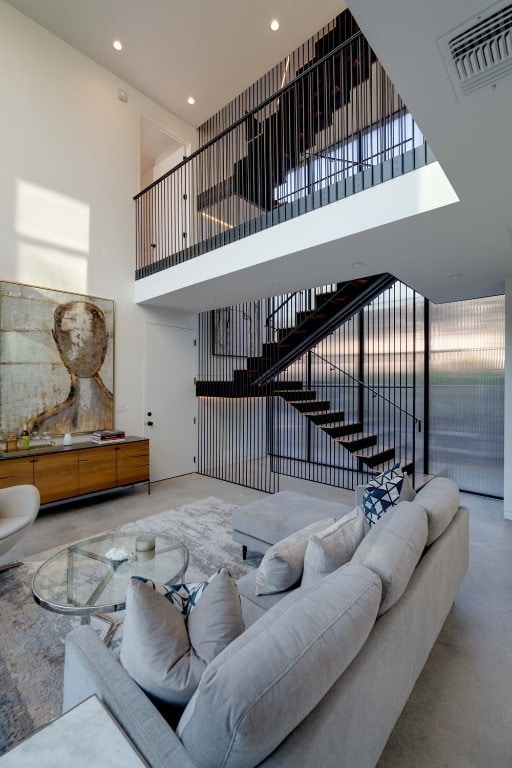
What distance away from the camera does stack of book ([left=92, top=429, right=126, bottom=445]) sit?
15.6ft

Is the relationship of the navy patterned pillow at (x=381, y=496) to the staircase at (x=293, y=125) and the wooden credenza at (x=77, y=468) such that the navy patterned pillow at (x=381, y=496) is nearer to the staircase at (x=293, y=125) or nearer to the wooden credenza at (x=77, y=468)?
the staircase at (x=293, y=125)

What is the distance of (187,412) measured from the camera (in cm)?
624

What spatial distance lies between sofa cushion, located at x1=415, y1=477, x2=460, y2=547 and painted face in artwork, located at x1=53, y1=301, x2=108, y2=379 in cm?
433

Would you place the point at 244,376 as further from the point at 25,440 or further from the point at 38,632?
the point at 38,632

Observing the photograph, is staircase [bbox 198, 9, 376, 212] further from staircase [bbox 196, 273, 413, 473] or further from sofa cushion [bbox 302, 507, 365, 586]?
sofa cushion [bbox 302, 507, 365, 586]

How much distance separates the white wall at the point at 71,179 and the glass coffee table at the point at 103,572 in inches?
118

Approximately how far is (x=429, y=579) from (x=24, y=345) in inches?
183

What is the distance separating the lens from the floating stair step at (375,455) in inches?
191

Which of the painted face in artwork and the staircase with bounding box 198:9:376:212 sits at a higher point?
the staircase with bounding box 198:9:376:212

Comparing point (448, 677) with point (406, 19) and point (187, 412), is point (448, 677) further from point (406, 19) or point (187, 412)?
point (187, 412)

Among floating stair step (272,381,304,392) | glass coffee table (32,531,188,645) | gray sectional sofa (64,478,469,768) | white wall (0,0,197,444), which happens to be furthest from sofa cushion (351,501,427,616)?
white wall (0,0,197,444)

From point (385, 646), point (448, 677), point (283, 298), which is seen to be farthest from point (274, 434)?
point (385, 646)

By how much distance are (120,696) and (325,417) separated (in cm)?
470

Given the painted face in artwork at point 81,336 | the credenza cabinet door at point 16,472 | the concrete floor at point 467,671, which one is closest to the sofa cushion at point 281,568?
the concrete floor at point 467,671
